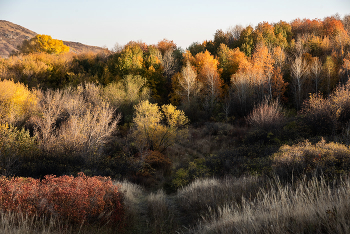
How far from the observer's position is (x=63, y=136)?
17.2m

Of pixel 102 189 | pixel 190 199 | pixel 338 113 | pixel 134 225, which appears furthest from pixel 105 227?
pixel 338 113

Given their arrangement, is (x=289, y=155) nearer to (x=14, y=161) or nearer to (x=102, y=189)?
(x=102, y=189)

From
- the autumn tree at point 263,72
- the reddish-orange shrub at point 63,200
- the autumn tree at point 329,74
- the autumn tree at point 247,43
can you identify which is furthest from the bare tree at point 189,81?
the reddish-orange shrub at point 63,200

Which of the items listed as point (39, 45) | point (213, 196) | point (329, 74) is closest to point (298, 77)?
point (329, 74)

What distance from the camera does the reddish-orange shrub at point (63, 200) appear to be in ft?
18.2

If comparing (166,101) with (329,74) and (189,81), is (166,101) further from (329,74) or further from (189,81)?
(329,74)

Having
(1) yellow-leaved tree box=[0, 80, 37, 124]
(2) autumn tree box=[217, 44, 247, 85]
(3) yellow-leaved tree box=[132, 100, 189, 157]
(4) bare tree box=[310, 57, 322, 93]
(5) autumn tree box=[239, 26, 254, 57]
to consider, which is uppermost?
(5) autumn tree box=[239, 26, 254, 57]

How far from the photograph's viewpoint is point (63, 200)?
5.87m

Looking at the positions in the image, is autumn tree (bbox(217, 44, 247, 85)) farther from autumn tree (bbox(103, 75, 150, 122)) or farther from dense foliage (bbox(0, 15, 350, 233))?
autumn tree (bbox(103, 75, 150, 122))

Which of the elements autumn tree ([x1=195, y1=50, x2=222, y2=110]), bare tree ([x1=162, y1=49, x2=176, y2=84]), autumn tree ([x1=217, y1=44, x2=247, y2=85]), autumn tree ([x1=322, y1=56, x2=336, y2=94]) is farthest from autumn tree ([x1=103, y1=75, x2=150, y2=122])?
autumn tree ([x1=322, y1=56, x2=336, y2=94])

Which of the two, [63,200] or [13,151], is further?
[13,151]

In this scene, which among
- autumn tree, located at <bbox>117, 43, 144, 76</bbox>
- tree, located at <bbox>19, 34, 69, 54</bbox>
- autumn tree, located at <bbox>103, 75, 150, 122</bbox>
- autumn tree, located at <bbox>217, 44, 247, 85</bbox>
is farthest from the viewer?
tree, located at <bbox>19, 34, 69, 54</bbox>

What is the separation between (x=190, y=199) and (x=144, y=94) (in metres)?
29.3

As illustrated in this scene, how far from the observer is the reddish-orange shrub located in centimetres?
554
